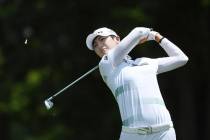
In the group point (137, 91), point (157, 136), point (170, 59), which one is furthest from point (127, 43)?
point (157, 136)

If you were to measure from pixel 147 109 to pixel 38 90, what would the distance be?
680 inches

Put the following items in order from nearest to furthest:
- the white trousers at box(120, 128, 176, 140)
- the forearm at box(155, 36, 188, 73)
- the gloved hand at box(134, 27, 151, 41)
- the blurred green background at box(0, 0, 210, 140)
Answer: the white trousers at box(120, 128, 176, 140) < the gloved hand at box(134, 27, 151, 41) < the forearm at box(155, 36, 188, 73) < the blurred green background at box(0, 0, 210, 140)

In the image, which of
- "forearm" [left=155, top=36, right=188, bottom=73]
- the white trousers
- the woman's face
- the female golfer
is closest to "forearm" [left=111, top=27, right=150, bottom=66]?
the female golfer

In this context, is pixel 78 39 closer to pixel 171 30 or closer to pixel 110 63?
pixel 171 30

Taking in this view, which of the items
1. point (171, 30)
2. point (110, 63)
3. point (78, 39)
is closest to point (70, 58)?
point (78, 39)

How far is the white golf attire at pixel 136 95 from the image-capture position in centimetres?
866

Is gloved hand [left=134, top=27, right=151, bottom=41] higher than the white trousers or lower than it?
higher

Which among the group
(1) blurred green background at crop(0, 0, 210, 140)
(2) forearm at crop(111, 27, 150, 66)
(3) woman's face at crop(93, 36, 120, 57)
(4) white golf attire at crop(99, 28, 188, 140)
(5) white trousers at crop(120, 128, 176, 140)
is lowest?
(5) white trousers at crop(120, 128, 176, 140)

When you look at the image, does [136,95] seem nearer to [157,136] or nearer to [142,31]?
[157,136]

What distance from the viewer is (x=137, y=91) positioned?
28.7 ft

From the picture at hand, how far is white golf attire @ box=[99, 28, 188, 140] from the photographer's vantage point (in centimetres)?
866

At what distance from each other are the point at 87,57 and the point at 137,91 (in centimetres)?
1506

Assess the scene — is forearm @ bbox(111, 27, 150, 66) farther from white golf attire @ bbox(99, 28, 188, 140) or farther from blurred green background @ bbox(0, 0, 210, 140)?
blurred green background @ bbox(0, 0, 210, 140)

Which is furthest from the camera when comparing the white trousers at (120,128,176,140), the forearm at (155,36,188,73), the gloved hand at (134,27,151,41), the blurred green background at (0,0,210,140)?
the blurred green background at (0,0,210,140)
